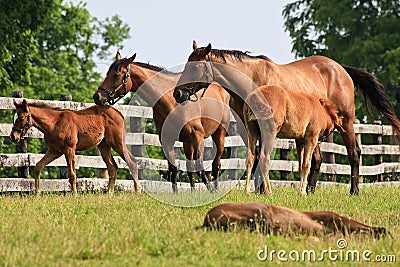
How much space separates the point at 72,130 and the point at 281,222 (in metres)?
6.05

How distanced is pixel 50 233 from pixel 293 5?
99.9ft

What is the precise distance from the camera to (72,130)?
11.7m

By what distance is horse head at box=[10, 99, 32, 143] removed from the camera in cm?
1124

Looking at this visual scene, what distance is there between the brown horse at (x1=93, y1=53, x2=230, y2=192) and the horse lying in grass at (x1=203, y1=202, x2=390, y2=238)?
524 cm

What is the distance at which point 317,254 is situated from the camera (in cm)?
570

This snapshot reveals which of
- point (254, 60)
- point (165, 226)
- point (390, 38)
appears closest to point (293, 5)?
point (390, 38)

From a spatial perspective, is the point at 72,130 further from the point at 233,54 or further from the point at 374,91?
the point at 374,91

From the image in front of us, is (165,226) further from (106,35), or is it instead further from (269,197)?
(106,35)

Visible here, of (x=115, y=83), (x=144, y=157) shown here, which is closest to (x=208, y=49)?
(x=115, y=83)

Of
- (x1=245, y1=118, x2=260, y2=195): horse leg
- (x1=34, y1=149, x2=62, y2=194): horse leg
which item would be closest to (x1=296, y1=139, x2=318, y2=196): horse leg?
(x1=245, y1=118, x2=260, y2=195): horse leg

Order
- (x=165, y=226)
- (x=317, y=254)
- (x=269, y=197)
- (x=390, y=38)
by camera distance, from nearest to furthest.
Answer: (x=317, y=254) < (x=165, y=226) < (x=269, y=197) < (x=390, y=38)

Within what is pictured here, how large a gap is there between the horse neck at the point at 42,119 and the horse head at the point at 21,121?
0.33 ft

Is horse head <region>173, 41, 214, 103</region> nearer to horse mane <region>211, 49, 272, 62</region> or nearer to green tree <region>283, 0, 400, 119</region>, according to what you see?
horse mane <region>211, 49, 272, 62</region>

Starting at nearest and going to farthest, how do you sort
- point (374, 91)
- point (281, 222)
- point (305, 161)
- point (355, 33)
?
point (281, 222) < point (305, 161) < point (374, 91) < point (355, 33)
